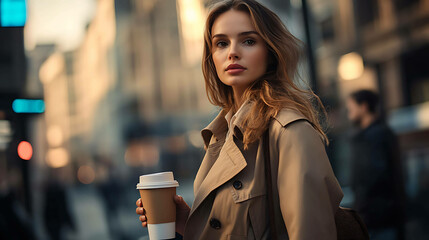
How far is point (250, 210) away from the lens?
171 cm

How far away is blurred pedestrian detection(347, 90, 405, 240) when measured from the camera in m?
4.41

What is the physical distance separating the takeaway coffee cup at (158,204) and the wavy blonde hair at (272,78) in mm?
363

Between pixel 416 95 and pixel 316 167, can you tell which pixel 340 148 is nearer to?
pixel 416 95

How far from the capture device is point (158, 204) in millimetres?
1880

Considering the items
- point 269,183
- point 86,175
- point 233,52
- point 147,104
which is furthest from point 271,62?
point 147,104

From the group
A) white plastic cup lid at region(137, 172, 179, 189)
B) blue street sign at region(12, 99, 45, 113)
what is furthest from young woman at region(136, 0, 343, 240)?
blue street sign at region(12, 99, 45, 113)

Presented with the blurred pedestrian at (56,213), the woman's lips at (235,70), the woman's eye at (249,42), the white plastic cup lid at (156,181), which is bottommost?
the blurred pedestrian at (56,213)

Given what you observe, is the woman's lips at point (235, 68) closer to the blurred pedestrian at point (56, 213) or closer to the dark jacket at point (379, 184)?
the dark jacket at point (379, 184)

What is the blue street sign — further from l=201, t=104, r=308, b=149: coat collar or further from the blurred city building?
l=201, t=104, r=308, b=149: coat collar

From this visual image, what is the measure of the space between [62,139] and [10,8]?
8356 millimetres

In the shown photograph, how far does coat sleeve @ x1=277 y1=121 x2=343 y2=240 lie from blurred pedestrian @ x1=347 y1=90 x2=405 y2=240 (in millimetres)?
2887

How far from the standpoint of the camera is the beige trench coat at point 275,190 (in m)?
1.57

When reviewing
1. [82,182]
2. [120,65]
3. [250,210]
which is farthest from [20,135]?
[120,65]

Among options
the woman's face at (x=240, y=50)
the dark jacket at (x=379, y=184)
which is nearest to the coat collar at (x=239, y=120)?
the woman's face at (x=240, y=50)
